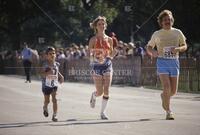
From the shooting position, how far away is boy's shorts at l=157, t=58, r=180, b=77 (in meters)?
13.4

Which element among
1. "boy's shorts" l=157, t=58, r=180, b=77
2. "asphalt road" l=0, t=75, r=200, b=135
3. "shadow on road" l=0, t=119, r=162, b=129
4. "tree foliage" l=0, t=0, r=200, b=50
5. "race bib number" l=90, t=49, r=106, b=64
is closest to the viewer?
"asphalt road" l=0, t=75, r=200, b=135

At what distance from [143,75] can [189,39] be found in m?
21.6

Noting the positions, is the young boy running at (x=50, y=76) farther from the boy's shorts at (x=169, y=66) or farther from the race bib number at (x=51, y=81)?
the boy's shorts at (x=169, y=66)

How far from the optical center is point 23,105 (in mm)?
17312

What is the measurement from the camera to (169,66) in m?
13.5

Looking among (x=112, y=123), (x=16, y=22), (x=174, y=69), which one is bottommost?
(x=112, y=123)

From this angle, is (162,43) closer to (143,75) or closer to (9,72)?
(143,75)

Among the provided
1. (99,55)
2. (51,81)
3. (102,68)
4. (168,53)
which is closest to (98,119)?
(102,68)

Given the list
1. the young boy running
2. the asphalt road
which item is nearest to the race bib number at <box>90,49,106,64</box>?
the young boy running

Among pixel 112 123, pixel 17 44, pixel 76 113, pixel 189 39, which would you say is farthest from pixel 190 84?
pixel 17 44

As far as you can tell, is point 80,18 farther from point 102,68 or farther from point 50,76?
point 50,76

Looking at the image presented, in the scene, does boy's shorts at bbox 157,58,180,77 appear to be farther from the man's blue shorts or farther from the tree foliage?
the tree foliage

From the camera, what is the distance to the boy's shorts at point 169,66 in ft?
44.0

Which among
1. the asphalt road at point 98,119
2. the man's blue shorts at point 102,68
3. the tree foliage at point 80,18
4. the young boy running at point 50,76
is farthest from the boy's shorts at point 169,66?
the tree foliage at point 80,18
